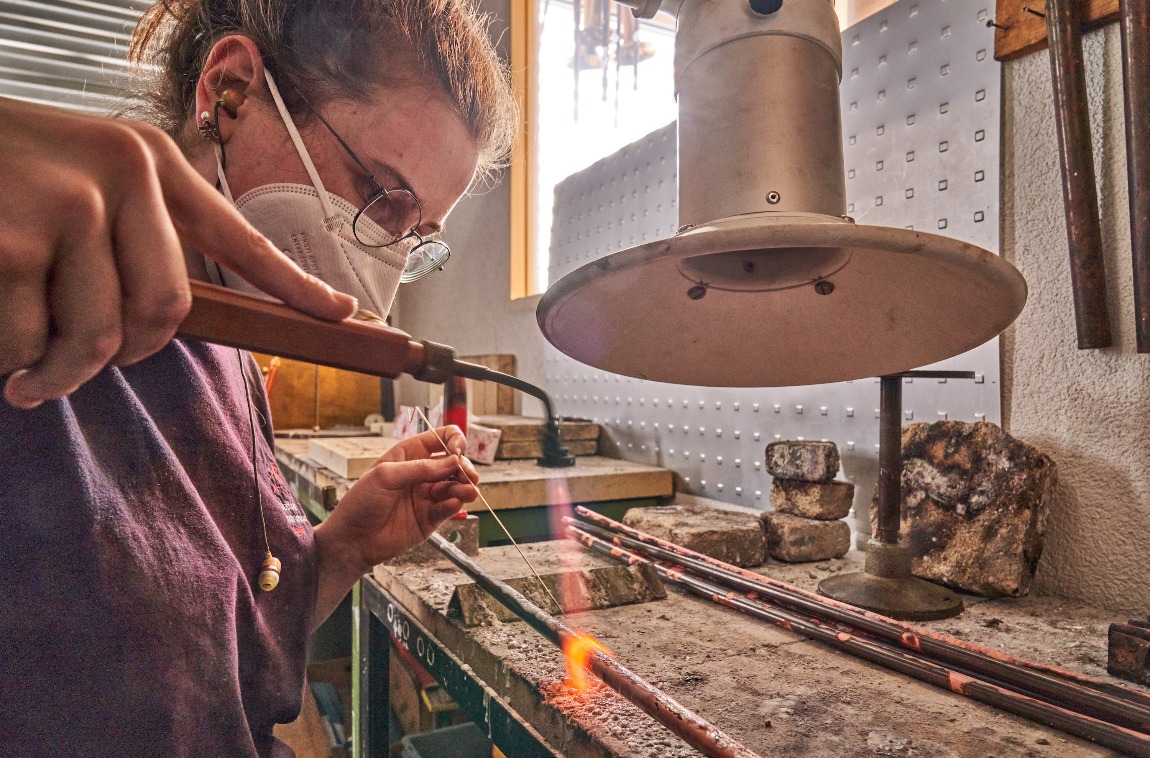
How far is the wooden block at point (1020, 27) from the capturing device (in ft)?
3.60

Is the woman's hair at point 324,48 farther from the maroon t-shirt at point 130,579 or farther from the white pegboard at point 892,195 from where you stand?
the white pegboard at point 892,195

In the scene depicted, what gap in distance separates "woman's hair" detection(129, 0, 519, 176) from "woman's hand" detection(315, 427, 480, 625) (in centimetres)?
55

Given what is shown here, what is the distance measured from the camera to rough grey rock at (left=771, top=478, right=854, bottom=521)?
140 cm

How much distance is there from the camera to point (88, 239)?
0.33 meters

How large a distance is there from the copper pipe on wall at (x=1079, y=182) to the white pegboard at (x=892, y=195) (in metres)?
0.17

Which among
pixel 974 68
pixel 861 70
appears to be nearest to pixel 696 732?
pixel 974 68

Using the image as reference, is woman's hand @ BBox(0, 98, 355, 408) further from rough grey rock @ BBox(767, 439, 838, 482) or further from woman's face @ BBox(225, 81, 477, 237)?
rough grey rock @ BBox(767, 439, 838, 482)

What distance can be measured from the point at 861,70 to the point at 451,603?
1527mm

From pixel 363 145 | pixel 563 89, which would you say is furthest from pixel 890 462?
pixel 563 89

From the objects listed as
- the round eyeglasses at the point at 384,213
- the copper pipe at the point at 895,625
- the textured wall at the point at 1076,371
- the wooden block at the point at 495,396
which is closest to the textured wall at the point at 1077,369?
the textured wall at the point at 1076,371

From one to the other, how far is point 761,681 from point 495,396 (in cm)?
244

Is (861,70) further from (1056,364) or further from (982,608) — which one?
(982,608)

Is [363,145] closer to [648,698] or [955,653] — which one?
[648,698]

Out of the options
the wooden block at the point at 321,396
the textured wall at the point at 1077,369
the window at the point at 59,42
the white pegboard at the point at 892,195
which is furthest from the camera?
the wooden block at the point at 321,396
